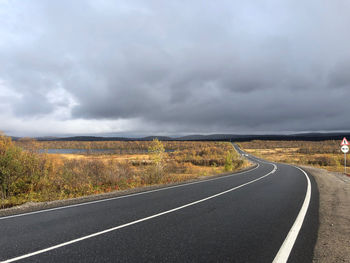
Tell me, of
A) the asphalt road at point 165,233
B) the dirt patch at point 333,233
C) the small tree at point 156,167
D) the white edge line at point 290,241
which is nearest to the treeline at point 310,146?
the small tree at point 156,167

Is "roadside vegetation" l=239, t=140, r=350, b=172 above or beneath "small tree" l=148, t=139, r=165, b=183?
beneath

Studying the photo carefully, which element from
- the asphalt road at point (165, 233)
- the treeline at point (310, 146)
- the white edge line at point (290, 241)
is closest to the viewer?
the white edge line at point (290, 241)

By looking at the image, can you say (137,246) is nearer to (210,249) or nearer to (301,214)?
(210,249)

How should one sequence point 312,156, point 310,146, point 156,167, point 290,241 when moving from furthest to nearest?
point 310,146 → point 312,156 → point 156,167 → point 290,241

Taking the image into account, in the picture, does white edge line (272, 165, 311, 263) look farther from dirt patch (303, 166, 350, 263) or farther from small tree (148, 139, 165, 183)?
small tree (148, 139, 165, 183)

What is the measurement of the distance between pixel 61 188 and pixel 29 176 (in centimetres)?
279

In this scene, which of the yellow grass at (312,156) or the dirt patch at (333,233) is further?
the yellow grass at (312,156)

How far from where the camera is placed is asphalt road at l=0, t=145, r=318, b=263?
3.93 m

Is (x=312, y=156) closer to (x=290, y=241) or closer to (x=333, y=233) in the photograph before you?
(x=333, y=233)

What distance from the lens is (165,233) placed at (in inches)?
197

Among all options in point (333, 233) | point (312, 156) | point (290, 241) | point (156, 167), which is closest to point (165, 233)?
point (290, 241)

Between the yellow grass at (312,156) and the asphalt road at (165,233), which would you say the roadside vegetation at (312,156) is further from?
the asphalt road at (165,233)

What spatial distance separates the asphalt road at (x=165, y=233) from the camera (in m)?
3.93

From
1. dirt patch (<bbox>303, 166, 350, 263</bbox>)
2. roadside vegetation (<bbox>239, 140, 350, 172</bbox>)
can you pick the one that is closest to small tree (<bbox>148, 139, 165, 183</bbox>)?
dirt patch (<bbox>303, 166, 350, 263</bbox>)
